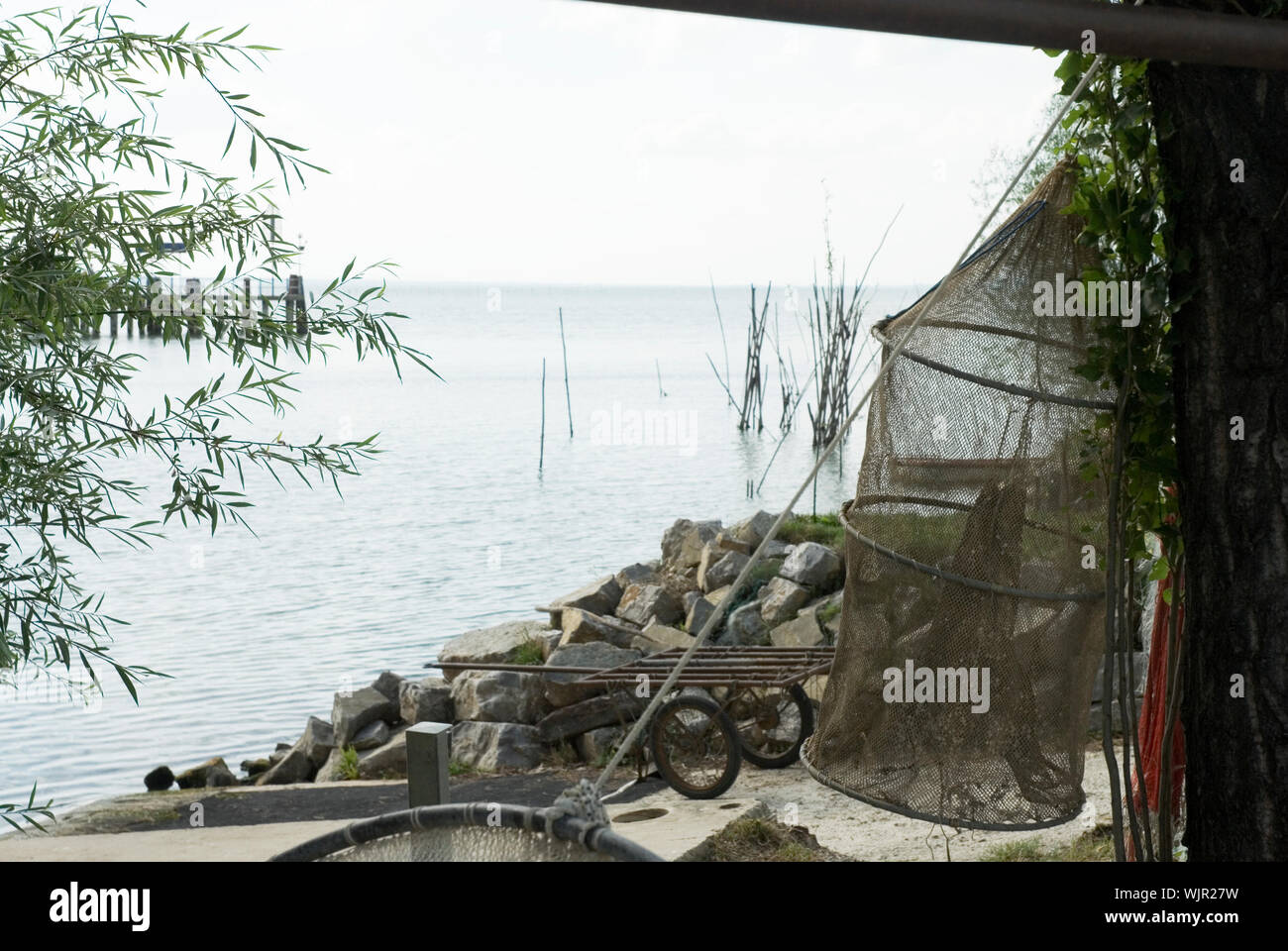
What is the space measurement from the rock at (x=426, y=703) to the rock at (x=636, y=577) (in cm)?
205

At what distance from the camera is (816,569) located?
22.7 ft

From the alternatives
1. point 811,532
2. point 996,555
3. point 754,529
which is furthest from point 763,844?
Result: point 754,529

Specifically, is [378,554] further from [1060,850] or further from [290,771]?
→ [1060,850]

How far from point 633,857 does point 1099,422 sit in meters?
1.27

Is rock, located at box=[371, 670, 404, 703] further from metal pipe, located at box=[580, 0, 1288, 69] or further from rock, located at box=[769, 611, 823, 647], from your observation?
metal pipe, located at box=[580, 0, 1288, 69]

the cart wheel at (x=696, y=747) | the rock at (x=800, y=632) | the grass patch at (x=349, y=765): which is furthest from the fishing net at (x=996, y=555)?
the grass patch at (x=349, y=765)

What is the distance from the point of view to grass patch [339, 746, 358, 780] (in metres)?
6.05

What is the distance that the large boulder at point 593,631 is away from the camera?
7.02m

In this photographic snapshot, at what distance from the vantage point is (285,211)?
265 cm

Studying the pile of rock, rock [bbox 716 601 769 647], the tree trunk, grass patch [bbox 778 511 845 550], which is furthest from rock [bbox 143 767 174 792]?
the tree trunk

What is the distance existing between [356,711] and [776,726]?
2492 millimetres

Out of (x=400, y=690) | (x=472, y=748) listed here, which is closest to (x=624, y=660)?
(x=472, y=748)

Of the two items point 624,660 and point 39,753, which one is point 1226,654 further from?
point 39,753

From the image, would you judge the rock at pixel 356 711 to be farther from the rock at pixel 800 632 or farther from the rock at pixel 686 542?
the rock at pixel 686 542
